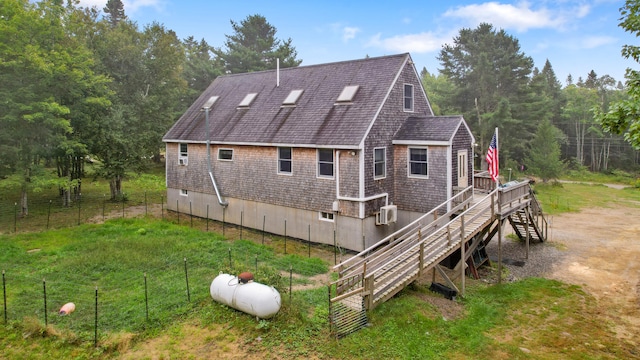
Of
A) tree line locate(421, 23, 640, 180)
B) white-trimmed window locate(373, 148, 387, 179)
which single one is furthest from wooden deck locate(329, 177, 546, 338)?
tree line locate(421, 23, 640, 180)

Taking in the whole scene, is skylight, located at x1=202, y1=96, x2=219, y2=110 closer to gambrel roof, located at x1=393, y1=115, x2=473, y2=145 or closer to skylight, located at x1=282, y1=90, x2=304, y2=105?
skylight, located at x1=282, y1=90, x2=304, y2=105

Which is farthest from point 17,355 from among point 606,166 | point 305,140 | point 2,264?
point 606,166

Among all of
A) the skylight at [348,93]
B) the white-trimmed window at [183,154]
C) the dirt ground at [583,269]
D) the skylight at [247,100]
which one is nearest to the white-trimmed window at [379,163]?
the skylight at [348,93]

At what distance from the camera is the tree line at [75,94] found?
1966cm

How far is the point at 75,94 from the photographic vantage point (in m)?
21.9

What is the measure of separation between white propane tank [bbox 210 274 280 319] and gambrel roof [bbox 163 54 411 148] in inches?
294

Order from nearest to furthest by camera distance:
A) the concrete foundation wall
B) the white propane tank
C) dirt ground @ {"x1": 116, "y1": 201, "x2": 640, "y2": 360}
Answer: dirt ground @ {"x1": 116, "y1": 201, "x2": 640, "y2": 360} → the white propane tank → the concrete foundation wall

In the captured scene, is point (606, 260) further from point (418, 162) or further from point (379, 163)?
point (379, 163)

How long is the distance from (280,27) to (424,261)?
40.2 metres

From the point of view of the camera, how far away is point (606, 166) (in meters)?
52.0

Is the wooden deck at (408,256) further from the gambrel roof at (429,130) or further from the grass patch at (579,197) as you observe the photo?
the grass patch at (579,197)

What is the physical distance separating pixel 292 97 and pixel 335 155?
499 centimetres

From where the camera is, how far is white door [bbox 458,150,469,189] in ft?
54.5

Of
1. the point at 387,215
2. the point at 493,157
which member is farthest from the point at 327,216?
the point at 493,157
